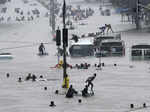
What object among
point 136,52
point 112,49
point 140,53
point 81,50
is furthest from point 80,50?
point 140,53

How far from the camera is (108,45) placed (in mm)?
62719

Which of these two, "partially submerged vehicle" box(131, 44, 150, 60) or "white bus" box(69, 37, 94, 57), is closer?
"partially submerged vehicle" box(131, 44, 150, 60)

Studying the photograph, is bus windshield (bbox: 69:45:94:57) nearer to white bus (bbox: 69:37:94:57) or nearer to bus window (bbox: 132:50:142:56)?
white bus (bbox: 69:37:94:57)

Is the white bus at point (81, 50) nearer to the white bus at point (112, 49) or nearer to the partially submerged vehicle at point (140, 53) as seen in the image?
the white bus at point (112, 49)

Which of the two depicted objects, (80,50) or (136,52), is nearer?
(136,52)

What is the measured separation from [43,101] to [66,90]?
12.4ft

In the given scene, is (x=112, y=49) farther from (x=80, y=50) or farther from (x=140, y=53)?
(x=140, y=53)

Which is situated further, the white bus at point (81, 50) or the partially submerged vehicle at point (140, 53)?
the white bus at point (81, 50)

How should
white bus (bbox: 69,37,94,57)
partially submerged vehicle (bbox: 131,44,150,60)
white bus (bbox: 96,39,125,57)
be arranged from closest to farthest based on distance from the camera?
partially submerged vehicle (bbox: 131,44,150,60)
white bus (bbox: 96,39,125,57)
white bus (bbox: 69,37,94,57)

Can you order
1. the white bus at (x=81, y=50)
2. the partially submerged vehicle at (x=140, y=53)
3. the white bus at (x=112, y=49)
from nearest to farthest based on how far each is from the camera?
the partially submerged vehicle at (x=140, y=53), the white bus at (x=112, y=49), the white bus at (x=81, y=50)

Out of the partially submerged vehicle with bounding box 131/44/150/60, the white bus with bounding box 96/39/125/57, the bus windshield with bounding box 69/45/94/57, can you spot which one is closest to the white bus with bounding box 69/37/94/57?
the bus windshield with bounding box 69/45/94/57

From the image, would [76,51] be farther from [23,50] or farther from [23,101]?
[23,101]

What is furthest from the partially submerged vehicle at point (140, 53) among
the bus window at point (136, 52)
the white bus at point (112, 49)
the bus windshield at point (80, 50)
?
the bus windshield at point (80, 50)

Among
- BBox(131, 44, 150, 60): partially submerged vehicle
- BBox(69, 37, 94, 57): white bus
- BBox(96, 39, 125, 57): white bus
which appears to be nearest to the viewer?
BBox(131, 44, 150, 60): partially submerged vehicle
